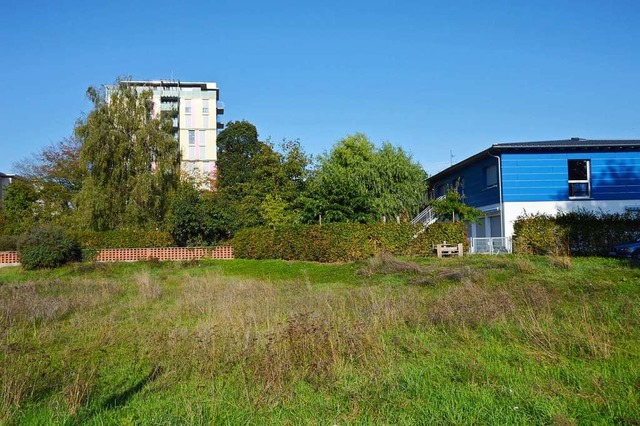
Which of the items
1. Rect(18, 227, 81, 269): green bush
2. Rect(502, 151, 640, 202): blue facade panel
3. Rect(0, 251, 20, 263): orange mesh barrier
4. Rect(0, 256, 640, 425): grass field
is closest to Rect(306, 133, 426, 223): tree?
Rect(502, 151, 640, 202): blue facade panel

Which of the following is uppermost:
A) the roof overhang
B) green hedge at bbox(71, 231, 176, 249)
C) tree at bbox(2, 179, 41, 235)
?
the roof overhang

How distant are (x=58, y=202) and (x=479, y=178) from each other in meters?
39.2

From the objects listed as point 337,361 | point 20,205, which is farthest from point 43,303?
point 20,205

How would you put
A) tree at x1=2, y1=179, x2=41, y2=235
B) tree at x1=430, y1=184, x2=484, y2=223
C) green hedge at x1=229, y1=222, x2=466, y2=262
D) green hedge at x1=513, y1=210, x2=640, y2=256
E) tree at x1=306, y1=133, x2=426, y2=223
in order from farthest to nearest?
tree at x1=2, y1=179, x2=41, y2=235 → tree at x1=306, y1=133, x2=426, y2=223 → tree at x1=430, y1=184, x2=484, y2=223 → green hedge at x1=229, y1=222, x2=466, y2=262 → green hedge at x1=513, y1=210, x2=640, y2=256

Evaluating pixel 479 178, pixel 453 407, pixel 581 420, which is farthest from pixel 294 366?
pixel 479 178

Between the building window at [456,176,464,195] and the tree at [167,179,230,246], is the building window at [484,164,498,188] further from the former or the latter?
the tree at [167,179,230,246]

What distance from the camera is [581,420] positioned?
4.39 m

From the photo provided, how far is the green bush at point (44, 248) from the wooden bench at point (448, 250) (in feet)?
70.1

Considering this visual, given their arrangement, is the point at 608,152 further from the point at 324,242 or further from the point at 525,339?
the point at 525,339

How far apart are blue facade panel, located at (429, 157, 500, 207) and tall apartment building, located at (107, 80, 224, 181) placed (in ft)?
157

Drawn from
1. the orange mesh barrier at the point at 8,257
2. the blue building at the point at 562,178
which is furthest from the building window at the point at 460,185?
the orange mesh barrier at the point at 8,257

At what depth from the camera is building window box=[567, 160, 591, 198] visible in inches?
1105

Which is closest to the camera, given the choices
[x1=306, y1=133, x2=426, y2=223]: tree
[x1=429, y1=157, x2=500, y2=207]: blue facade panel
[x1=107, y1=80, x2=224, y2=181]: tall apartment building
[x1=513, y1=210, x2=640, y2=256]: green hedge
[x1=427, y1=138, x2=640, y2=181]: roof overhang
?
[x1=513, y1=210, x2=640, y2=256]: green hedge

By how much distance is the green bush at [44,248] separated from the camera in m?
28.9
